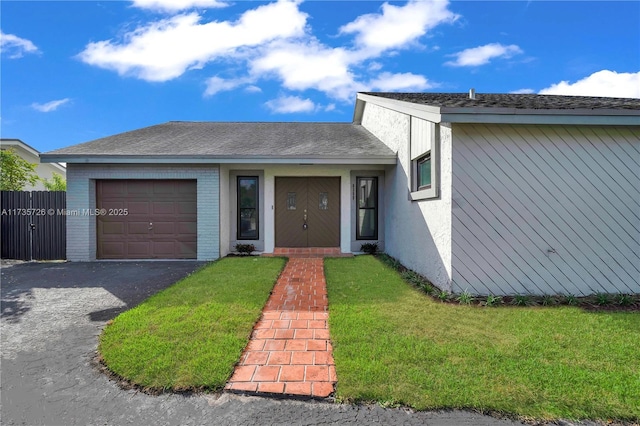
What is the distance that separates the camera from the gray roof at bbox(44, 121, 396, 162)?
8445mm

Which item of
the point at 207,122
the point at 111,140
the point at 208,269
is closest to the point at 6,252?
the point at 111,140

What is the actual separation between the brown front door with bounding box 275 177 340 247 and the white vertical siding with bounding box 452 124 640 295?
4.97m

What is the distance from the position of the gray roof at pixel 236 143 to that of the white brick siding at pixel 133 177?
46 centimetres

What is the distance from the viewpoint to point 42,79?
32.2ft

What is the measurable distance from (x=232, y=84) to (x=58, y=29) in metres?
5.51

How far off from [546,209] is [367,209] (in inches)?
200

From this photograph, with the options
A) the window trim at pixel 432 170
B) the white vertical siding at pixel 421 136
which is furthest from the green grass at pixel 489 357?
the white vertical siding at pixel 421 136

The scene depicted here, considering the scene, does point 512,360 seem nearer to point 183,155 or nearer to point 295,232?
point 295,232

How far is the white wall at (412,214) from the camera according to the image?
5.23 meters

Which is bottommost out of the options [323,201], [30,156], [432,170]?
[323,201]

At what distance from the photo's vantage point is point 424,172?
6.46 metres

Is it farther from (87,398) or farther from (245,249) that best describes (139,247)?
(87,398)

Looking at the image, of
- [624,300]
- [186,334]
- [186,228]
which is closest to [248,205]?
[186,228]

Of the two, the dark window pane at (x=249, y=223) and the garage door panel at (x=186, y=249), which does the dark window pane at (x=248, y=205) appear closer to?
the dark window pane at (x=249, y=223)
